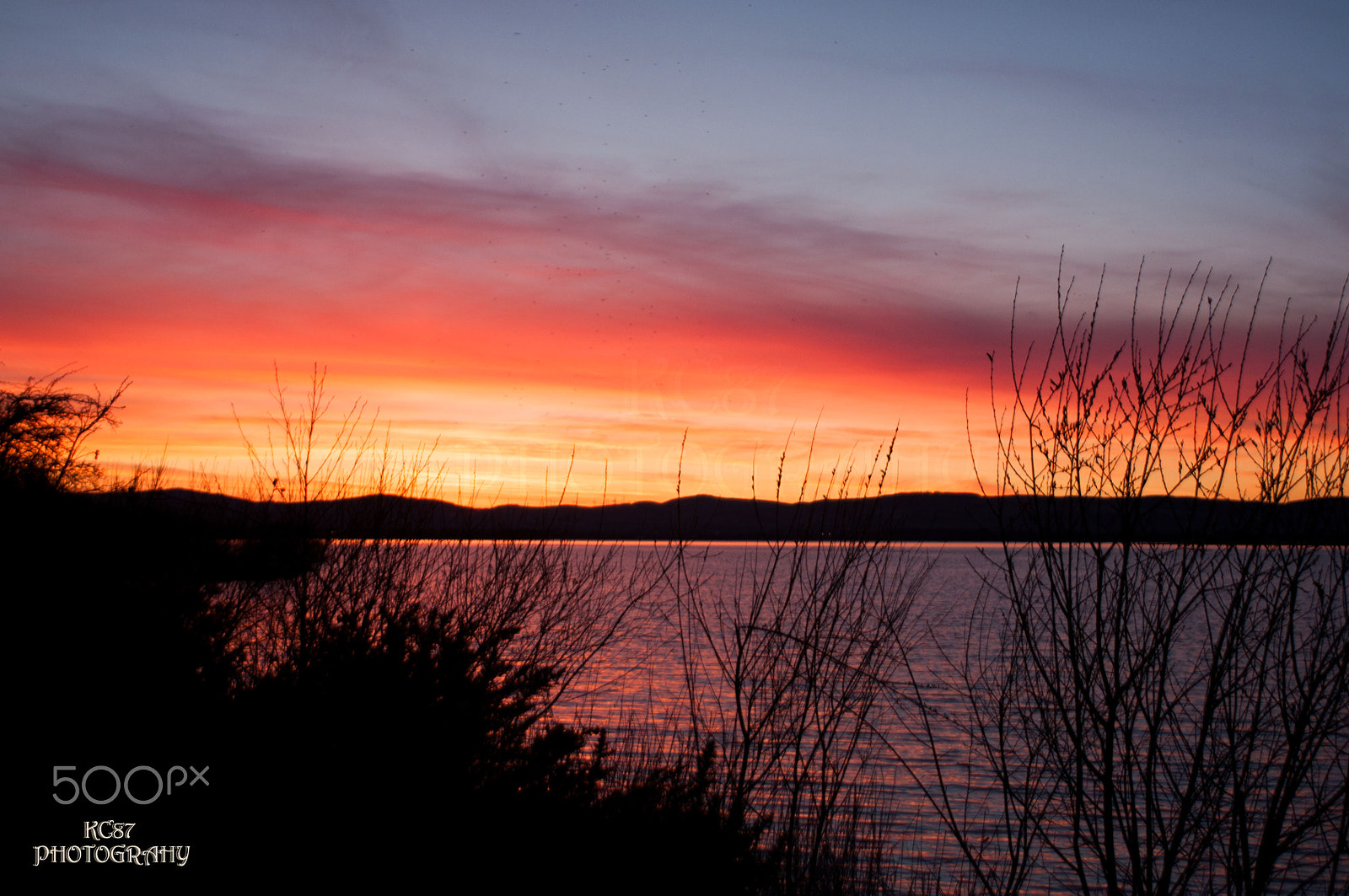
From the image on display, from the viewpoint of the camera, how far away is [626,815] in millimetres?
6660

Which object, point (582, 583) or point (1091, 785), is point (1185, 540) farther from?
point (1091, 785)

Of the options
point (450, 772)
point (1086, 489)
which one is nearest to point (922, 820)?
point (450, 772)

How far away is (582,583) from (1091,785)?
9141 mm

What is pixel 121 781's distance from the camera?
508cm

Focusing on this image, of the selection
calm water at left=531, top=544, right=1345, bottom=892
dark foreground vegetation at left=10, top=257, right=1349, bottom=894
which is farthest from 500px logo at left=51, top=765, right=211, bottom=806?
calm water at left=531, top=544, right=1345, bottom=892

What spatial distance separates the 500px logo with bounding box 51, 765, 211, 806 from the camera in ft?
16.0

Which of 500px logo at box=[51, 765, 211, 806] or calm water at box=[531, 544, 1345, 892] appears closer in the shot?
500px logo at box=[51, 765, 211, 806]

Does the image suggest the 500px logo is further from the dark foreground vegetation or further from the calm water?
the calm water

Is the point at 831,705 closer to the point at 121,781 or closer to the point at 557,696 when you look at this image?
the point at 557,696


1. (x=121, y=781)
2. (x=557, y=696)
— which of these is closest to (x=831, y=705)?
(x=557, y=696)

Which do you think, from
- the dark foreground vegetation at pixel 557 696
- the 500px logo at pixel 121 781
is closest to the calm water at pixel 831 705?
the dark foreground vegetation at pixel 557 696

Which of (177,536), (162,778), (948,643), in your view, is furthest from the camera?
(948,643)

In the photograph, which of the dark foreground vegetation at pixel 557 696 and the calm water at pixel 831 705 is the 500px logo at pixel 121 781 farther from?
the calm water at pixel 831 705

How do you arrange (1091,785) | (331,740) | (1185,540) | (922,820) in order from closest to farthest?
1. (1185,540)
2. (331,740)
3. (922,820)
4. (1091,785)
